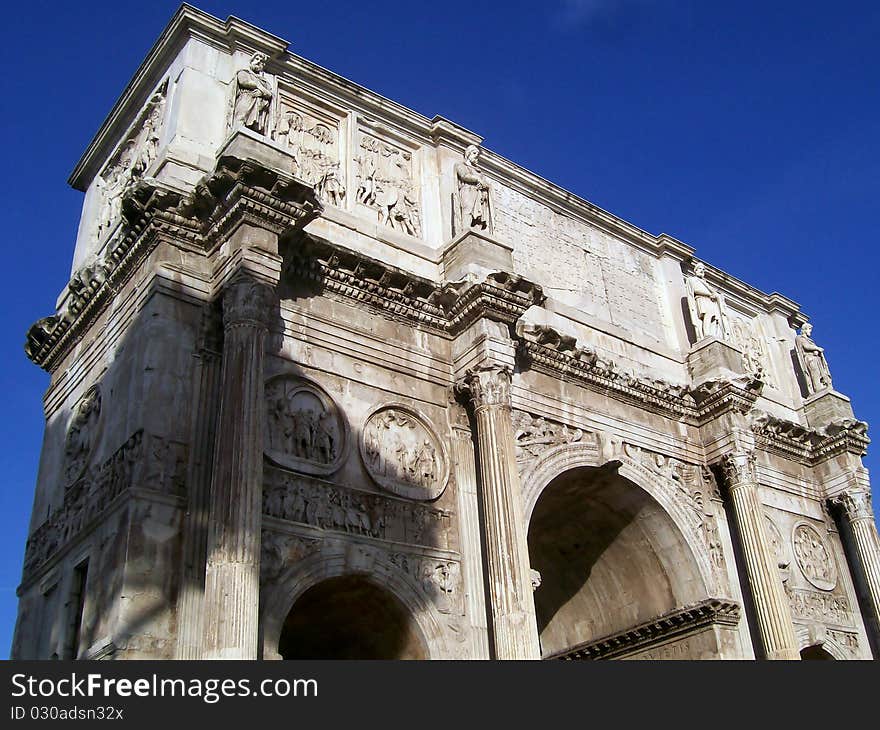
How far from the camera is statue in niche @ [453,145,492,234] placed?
15.5 m

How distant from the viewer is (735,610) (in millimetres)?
16328

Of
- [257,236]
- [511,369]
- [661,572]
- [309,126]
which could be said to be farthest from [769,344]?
[257,236]

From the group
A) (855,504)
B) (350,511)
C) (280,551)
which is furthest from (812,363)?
(280,551)

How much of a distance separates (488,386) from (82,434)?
18.6 ft

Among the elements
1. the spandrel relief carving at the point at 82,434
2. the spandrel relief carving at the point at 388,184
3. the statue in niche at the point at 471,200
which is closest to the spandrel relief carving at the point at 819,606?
the statue in niche at the point at 471,200

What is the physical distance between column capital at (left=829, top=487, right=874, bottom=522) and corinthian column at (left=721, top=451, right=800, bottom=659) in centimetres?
305

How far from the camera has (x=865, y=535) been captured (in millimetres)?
19188

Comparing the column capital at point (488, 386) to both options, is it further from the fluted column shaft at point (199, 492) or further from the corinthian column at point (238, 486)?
the fluted column shaft at point (199, 492)

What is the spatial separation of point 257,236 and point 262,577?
163 inches

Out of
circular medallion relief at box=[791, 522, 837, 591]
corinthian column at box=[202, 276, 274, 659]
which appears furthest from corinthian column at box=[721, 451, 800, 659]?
corinthian column at box=[202, 276, 274, 659]

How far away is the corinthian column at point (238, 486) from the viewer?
965cm

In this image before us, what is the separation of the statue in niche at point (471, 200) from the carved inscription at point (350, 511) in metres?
4.72

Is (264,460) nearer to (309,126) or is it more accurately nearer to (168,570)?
(168,570)

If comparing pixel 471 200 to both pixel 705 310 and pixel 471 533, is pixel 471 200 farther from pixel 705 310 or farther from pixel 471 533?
pixel 705 310
